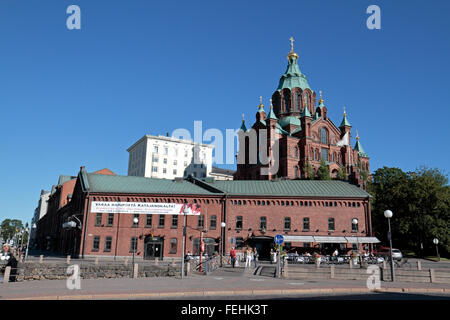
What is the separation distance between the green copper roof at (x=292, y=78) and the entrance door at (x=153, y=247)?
50.5 metres

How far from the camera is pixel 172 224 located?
45188 mm

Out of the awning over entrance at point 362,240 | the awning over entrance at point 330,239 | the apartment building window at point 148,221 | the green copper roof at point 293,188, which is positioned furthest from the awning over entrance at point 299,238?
the apartment building window at point 148,221

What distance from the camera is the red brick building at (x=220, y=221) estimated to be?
1732 inches

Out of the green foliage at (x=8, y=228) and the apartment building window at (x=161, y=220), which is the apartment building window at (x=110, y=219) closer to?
the apartment building window at (x=161, y=220)

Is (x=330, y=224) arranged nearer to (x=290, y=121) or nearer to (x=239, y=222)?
(x=239, y=222)

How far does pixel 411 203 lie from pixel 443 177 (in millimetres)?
18455

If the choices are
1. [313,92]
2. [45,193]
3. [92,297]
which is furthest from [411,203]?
[45,193]

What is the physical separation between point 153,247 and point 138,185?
8.73 m

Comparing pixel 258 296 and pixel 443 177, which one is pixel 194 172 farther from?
pixel 258 296

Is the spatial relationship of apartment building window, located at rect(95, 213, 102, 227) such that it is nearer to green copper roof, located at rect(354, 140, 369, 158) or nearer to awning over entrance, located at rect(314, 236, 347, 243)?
awning over entrance, located at rect(314, 236, 347, 243)

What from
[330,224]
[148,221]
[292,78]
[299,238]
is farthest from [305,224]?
[292,78]

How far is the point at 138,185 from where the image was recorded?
4825 cm

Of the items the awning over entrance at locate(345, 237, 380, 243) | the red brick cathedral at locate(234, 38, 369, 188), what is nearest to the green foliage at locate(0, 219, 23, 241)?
the red brick cathedral at locate(234, 38, 369, 188)
